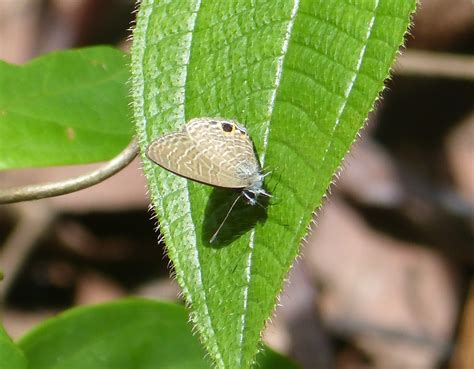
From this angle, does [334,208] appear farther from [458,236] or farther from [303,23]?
[303,23]

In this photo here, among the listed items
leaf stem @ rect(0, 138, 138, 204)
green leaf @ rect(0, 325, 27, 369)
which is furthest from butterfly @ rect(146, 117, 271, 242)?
green leaf @ rect(0, 325, 27, 369)

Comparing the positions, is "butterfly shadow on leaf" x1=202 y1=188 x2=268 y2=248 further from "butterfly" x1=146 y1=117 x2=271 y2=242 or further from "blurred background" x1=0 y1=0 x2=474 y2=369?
"blurred background" x1=0 y1=0 x2=474 y2=369

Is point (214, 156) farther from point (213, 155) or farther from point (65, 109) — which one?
point (65, 109)

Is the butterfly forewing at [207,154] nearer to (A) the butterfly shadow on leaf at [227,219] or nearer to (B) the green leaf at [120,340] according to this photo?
(A) the butterfly shadow on leaf at [227,219]

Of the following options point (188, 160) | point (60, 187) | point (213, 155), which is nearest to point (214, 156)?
point (213, 155)

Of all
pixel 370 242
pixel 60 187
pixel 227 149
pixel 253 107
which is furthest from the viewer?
pixel 370 242

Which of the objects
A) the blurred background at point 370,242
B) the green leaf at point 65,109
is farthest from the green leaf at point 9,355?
the blurred background at point 370,242

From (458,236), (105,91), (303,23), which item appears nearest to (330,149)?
(303,23)
